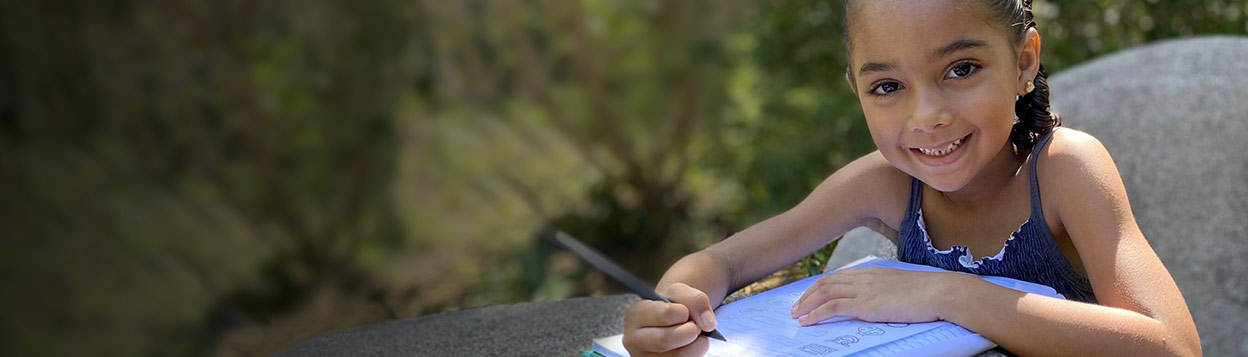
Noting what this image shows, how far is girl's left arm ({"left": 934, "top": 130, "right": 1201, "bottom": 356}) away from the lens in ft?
3.91

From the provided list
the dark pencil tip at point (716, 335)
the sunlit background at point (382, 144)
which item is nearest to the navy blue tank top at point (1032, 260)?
the dark pencil tip at point (716, 335)

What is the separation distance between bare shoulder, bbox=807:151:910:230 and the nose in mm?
281

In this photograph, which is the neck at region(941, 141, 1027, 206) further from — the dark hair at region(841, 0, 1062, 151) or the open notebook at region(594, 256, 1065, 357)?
the open notebook at region(594, 256, 1065, 357)

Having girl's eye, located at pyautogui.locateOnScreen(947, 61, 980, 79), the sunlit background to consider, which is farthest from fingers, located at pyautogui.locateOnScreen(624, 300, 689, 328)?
the sunlit background

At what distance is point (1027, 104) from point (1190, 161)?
1.01 m

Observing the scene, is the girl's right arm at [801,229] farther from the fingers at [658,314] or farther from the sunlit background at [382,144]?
the sunlit background at [382,144]

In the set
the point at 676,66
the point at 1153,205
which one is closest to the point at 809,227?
the point at 1153,205

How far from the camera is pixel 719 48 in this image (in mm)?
4531

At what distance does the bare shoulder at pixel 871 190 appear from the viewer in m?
1.58

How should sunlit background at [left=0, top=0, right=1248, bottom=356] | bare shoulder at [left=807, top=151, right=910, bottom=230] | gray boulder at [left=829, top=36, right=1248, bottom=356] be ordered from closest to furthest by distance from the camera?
1. bare shoulder at [left=807, top=151, right=910, bottom=230]
2. gray boulder at [left=829, top=36, right=1248, bottom=356]
3. sunlit background at [left=0, top=0, right=1248, bottom=356]

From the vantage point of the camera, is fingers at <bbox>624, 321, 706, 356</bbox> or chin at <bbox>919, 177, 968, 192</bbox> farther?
chin at <bbox>919, 177, 968, 192</bbox>

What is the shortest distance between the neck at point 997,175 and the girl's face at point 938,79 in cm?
9

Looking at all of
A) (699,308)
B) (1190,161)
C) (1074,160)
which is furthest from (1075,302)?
(1190,161)

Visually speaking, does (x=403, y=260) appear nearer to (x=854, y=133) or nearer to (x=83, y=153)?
(x=83, y=153)
